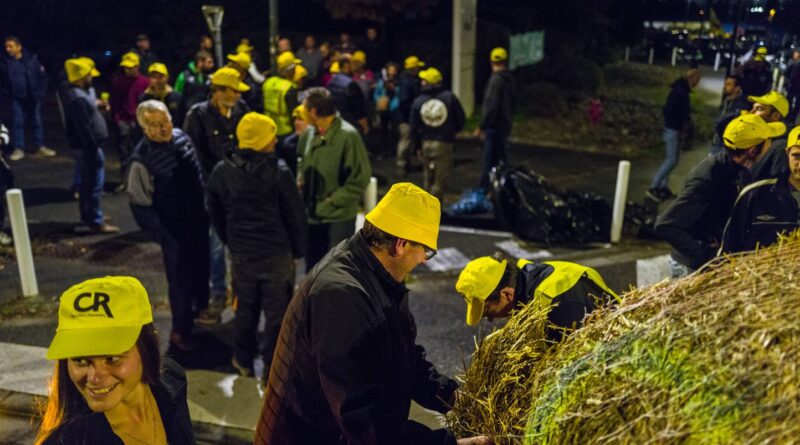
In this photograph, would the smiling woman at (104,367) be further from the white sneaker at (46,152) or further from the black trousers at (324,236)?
the white sneaker at (46,152)

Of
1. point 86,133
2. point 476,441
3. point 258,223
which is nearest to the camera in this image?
point 476,441

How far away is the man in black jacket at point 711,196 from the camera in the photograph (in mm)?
4801

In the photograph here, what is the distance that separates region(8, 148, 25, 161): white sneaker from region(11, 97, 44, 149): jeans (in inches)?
3.9

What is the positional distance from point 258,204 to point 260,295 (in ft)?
2.32

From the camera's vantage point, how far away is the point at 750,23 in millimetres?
13555

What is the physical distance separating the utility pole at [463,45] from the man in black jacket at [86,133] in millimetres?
7807

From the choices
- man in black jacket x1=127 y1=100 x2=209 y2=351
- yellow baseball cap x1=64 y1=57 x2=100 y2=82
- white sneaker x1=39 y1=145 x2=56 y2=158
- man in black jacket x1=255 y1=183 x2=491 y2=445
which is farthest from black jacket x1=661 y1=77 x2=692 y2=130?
white sneaker x1=39 y1=145 x2=56 y2=158

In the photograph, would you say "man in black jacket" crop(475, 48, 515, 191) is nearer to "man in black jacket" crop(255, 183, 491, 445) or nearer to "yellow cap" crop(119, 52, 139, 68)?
"yellow cap" crop(119, 52, 139, 68)

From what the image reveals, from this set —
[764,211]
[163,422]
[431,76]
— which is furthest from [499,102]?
[163,422]

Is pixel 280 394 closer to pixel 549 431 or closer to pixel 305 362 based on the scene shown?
pixel 305 362

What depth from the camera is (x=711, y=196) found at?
15.9 ft

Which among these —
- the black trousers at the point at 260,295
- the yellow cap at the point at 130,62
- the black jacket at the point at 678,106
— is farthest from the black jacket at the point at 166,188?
the black jacket at the point at 678,106

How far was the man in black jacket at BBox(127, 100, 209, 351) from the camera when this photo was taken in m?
5.38

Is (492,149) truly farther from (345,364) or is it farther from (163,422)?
(163,422)
